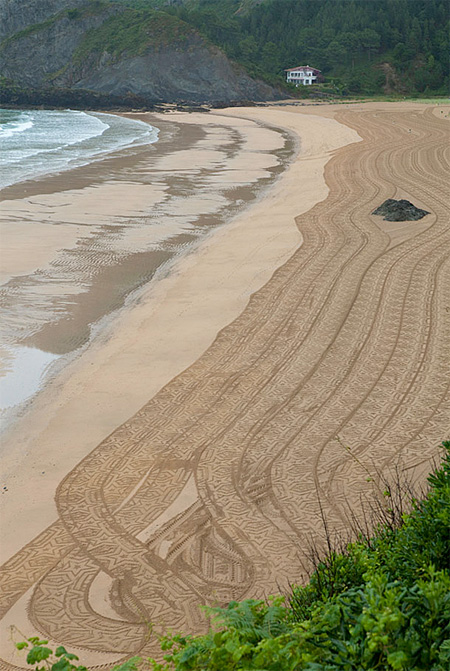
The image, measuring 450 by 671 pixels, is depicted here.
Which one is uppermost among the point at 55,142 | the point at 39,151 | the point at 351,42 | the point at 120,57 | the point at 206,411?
the point at 351,42

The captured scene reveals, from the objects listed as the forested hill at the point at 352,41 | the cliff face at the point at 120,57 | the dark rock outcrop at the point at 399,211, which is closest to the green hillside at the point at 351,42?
the forested hill at the point at 352,41

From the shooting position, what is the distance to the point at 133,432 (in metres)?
7.08

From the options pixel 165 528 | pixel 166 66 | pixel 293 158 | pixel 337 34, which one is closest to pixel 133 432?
pixel 165 528

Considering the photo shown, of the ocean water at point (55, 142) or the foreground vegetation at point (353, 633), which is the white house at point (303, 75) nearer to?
the ocean water at point (55, 142)

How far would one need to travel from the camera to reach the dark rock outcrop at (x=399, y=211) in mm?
16047

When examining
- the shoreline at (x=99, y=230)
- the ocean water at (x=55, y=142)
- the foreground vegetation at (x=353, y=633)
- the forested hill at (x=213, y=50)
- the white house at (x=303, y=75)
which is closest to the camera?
the foreground vegetation at (x=353, y=633)

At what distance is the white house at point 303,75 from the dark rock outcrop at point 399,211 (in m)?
87.7

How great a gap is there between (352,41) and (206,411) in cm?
10906

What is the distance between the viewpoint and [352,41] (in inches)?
4077

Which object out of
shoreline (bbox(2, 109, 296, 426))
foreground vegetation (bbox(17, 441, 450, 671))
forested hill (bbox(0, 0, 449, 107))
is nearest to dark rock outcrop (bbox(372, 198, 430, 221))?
shoreline (bbox(2, 109, 296, 426))

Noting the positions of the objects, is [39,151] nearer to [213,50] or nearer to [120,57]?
[120,57]

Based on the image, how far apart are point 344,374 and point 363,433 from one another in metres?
1.50

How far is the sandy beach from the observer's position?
16.2ft

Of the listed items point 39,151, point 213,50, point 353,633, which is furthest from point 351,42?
point 353,633
